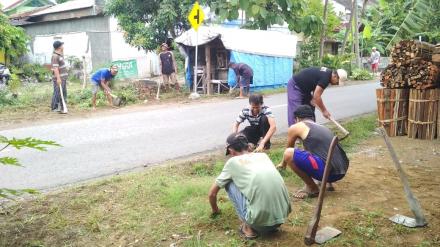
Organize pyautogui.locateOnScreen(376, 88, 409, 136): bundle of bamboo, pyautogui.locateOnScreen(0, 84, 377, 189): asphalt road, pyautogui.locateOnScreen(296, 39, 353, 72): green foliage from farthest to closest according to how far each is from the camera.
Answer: pyautogui.locateOnScreen(296, 39, 353, 72): green foliage
pyautogui.locateOnScreen(376, 88, 409, 136): bundle of bamboo
pyautogui.locateOnScreen(0, 84, 377, 189): asphalt road

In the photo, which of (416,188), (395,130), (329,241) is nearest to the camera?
(329,241)

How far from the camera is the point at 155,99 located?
15484 mm

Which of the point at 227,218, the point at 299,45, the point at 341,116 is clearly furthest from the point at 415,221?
the point at 299,45

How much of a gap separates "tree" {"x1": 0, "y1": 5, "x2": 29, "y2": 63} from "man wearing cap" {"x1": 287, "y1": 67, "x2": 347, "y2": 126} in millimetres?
16653

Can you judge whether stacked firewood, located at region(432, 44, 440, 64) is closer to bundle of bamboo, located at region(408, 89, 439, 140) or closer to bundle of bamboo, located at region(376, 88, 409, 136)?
bundle of bamboo, located at region(408, 89, 439, 140)

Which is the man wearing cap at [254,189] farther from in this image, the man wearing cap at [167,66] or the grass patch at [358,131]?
the man wearing cap at [167,66]

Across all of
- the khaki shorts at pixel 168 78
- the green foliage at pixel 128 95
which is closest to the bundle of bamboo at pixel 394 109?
the green foliage at pixel 128 95

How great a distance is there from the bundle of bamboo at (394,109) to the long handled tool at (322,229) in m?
5.33

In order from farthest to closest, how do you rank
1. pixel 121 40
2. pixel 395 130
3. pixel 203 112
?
1. pixel 121 40
2. pixel 203 112
3. pixel 395 130

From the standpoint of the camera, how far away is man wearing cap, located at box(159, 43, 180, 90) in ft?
53.2

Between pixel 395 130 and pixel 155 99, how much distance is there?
345 inches

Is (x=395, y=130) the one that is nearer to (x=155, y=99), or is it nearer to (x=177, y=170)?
(x=177, y=170)

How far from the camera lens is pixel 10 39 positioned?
66.3 ft

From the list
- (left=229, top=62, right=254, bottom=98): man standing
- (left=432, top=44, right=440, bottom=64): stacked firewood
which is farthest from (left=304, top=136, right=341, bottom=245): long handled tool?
(left=229, top=62, right=254, bottom=98): man standing
